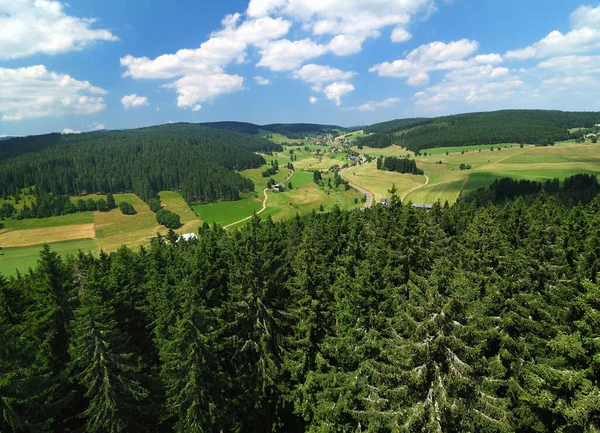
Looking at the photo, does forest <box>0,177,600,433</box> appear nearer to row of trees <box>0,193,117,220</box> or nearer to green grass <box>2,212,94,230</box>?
green grass <box>2,212,94,230</box>

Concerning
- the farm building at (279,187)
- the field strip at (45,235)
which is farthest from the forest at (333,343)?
the farm building at (279,187)

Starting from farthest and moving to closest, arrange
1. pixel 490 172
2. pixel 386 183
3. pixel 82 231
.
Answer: pixel 386 183
pixel 490 172
pixel 82 231

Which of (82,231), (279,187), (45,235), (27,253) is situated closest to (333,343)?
(27,253)

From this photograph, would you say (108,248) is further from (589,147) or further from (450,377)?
(589,147)

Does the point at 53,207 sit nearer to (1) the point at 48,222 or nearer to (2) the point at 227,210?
(1) the point at 48,222

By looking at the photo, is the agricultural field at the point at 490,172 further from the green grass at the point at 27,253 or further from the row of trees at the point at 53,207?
the row of trees at the point at 53,207

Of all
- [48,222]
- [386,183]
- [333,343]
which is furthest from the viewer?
[386,183]
